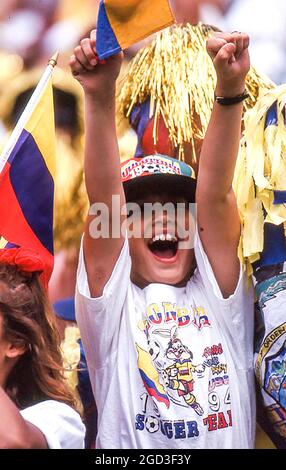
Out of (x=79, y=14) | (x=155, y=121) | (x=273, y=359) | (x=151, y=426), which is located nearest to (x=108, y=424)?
(x=151, y=426)

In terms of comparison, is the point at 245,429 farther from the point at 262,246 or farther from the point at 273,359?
the point at 262,246

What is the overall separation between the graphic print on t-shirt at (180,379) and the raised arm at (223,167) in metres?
0.15

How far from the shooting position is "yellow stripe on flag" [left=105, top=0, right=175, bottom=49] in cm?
224

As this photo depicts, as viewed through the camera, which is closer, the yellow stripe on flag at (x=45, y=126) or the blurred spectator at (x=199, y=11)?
→ the yellow stripe on flag at (x=45, y=126)

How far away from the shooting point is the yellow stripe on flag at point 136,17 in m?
2.24

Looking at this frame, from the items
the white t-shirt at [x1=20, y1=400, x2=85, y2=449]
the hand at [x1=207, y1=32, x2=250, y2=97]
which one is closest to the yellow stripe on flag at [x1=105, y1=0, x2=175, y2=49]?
the hand at [x1=207, y1=32, x2=250, y2=97]

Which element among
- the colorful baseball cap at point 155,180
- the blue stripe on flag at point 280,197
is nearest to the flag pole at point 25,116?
the colorful baseball cap at point 155,180

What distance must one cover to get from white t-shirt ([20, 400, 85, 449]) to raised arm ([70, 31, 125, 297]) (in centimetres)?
32

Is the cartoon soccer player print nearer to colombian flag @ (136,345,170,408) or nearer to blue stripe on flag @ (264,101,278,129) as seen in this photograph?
colombian flag @ (136,345,170,408)

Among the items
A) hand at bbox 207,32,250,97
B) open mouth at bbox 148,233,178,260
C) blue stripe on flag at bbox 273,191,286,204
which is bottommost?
open mouth at bbox 148,233,178,260

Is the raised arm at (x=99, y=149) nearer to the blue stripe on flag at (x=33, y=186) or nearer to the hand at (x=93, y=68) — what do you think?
the hand at (x=93, y=68)

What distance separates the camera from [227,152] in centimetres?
237

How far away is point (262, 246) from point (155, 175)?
1.15 ft

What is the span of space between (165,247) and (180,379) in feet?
1.22
